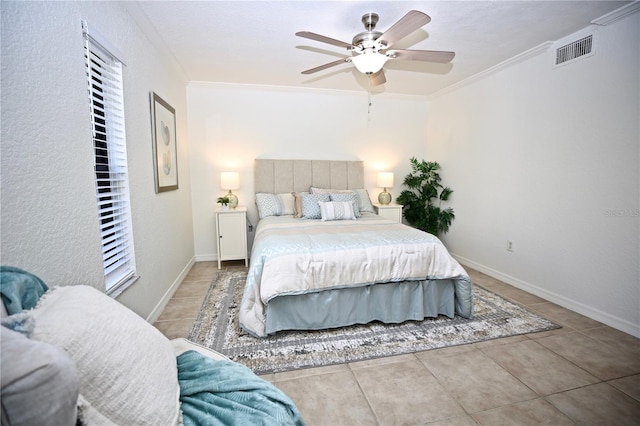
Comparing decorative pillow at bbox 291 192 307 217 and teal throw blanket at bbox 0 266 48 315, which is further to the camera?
decorative pillow at bbox 291 192 307 217

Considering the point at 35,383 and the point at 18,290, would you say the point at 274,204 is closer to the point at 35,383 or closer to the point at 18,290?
the point at 18,290

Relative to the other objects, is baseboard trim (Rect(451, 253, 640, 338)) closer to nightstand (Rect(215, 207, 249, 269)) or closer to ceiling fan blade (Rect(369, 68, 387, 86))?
ceiling fan blade (Rect(369, 68, 387, 86))

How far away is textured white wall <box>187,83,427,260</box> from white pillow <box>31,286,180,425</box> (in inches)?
132

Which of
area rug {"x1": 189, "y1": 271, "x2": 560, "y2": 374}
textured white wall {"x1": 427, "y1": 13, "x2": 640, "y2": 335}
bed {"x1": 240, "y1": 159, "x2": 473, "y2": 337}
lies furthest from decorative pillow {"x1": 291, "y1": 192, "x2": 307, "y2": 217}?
textured white wall {"x1": 427, "y1": 13, "x2": 640, "y2": 335}

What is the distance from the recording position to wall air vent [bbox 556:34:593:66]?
8.18 ft

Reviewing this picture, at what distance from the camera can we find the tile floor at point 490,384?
59.6 inches

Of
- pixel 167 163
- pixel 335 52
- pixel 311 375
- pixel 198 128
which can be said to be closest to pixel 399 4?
pixel 335 52

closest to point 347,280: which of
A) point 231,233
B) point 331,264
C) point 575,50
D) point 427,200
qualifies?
point 331,264

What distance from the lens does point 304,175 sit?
427cm

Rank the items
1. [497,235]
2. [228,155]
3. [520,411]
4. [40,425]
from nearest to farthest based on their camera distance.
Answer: [40,425], [520,411], [497,235], [228,155]

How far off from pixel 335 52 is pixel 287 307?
2.53 metres

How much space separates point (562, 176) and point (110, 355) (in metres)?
3.54

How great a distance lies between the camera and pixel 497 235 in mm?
3457

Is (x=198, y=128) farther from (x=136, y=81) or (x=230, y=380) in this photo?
(x=230, y=380)
